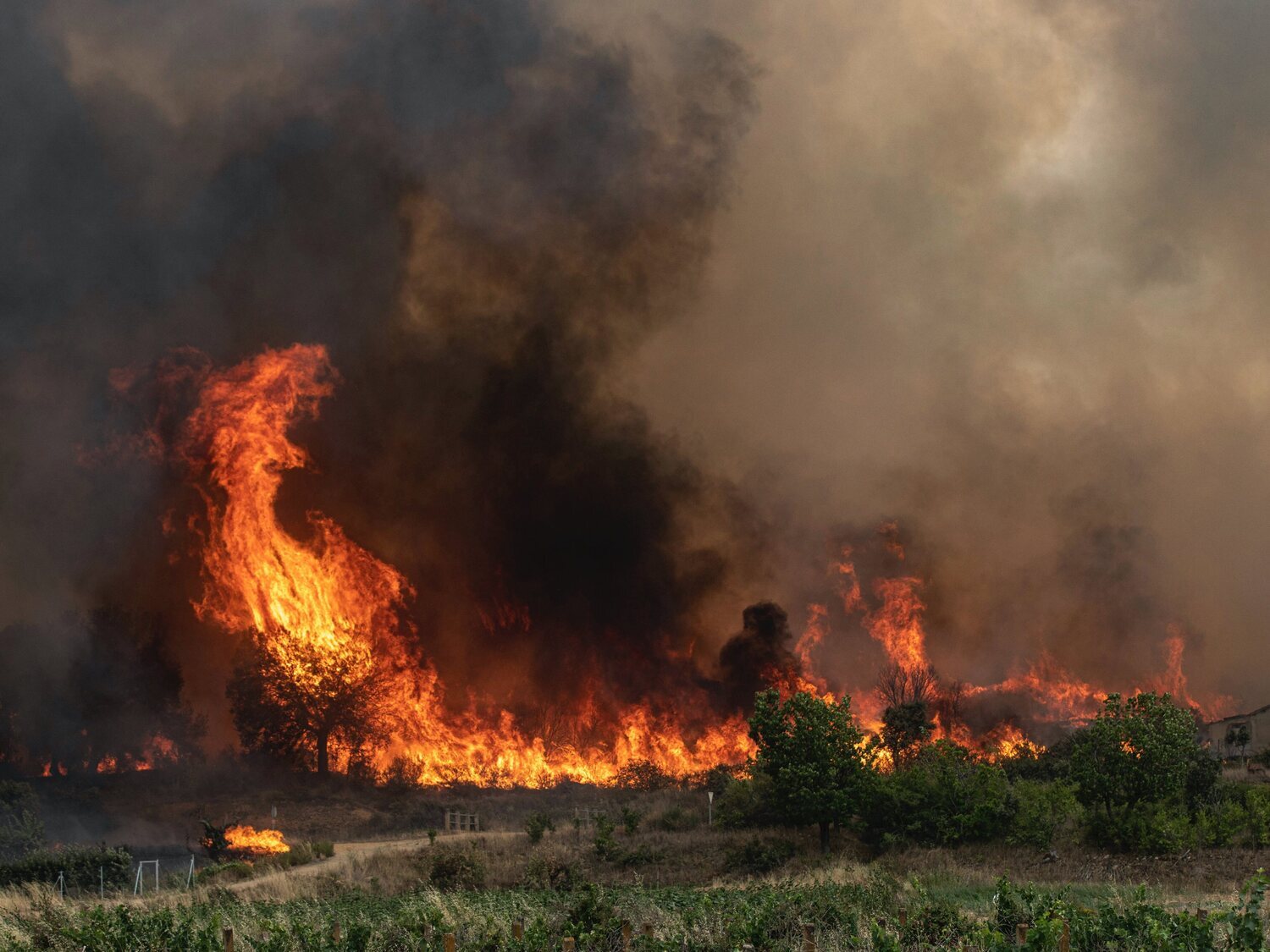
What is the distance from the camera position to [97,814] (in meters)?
65.0

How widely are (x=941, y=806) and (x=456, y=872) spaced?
63.4 feet

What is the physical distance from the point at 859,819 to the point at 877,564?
50.2 meters

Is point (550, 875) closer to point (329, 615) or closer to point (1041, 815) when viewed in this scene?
point (1041, 815)

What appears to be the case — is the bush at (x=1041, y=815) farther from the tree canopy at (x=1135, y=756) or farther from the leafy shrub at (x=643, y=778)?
the leafy shrub at (x=643, y=778)

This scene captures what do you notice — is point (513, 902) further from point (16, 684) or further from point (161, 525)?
point (16, 684)

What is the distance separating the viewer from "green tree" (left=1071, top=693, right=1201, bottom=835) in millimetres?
39969

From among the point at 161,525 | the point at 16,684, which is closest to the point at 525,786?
the point at 161,525

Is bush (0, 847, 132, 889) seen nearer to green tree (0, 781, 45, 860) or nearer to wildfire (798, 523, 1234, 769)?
green tree (0, 781, 45, 860)

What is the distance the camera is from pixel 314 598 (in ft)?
249

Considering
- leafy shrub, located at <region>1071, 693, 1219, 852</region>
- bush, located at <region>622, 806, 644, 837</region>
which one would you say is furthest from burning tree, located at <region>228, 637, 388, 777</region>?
leafy shrub, located at <region>1071, 693, 1219, 852</region>

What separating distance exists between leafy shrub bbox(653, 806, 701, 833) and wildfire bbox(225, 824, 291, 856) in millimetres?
18216

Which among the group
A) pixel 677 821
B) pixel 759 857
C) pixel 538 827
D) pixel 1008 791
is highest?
pixel 1008 791

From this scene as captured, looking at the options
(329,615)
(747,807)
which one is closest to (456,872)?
(747,807)

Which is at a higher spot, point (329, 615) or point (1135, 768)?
point (329, 615)
